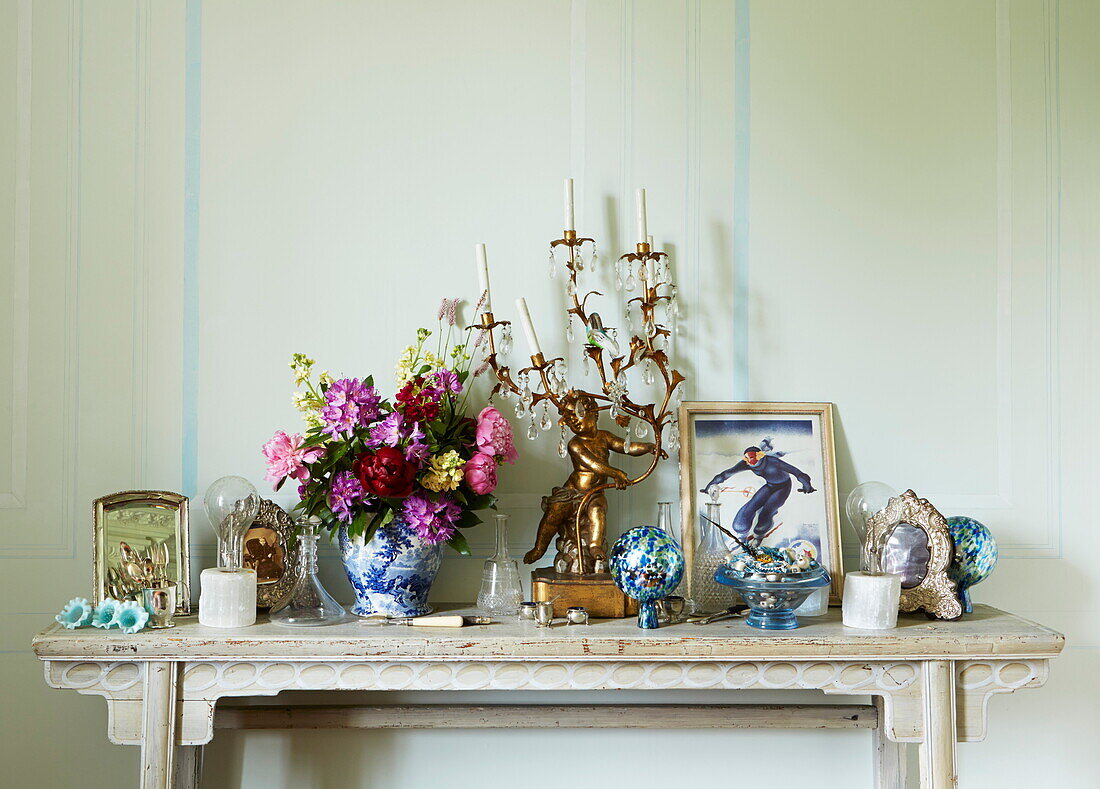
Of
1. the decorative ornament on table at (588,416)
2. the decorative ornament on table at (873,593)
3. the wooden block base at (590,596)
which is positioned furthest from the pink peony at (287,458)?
the decorative ornament on table at (873,593)

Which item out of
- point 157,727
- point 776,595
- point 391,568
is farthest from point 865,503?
point 157,727

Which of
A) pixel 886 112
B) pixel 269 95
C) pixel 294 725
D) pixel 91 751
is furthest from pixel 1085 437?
pixel 91 751

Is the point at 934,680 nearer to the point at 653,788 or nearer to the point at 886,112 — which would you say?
the point at 653,788

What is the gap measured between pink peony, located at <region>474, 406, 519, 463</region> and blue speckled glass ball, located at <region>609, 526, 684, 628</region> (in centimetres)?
32

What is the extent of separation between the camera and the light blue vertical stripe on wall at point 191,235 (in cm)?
206

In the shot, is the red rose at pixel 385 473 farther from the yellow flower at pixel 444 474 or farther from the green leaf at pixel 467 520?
the green leaf at pixel 467 520

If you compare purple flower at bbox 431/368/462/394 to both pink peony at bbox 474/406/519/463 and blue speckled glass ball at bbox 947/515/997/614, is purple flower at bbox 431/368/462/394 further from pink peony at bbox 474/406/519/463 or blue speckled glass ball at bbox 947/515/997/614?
blue speckled glass ball at bbox 947/515/997/614

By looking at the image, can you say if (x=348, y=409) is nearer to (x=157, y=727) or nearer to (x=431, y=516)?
(x=431, y=516)

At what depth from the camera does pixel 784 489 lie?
6.70 feet

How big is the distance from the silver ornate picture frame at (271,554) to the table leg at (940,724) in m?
1.29

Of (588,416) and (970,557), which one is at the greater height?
(588,416)

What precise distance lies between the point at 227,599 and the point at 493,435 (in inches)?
24.1

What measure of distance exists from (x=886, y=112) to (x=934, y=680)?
1.31 m

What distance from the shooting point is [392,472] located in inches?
67.6
